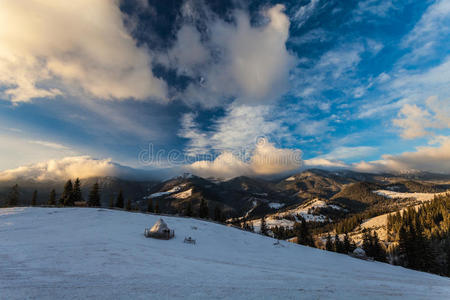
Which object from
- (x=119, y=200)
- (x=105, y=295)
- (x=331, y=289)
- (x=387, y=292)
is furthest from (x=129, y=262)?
(x=119, y=200)

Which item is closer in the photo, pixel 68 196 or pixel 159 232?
pixel 159 232

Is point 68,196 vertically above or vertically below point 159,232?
above

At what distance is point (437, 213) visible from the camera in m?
148

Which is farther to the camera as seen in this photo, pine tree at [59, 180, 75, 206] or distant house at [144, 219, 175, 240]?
pine tree at [59, 180, 75, 206]

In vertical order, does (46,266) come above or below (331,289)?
above

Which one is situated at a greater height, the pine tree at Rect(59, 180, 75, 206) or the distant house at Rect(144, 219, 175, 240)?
the pine tree at Rect(59, 180, 75, 206)

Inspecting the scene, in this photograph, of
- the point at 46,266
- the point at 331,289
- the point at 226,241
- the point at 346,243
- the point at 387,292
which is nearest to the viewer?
the point at 46,266

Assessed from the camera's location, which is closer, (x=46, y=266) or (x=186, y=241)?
(x=46, y=266)

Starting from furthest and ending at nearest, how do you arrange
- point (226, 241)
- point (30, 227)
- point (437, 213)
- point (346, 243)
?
point (437, 213), point (346, 243), point (226, 241), point (30, 227)

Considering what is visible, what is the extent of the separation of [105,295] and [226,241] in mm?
21944

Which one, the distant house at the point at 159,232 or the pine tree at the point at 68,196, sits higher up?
the pine tree at the point at 68,196

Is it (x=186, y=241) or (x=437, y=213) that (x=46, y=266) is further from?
(x=437, y=213)

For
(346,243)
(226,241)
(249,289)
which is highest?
(249,289)

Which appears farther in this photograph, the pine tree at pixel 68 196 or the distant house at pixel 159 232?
the pine tree at pixel 68 196
